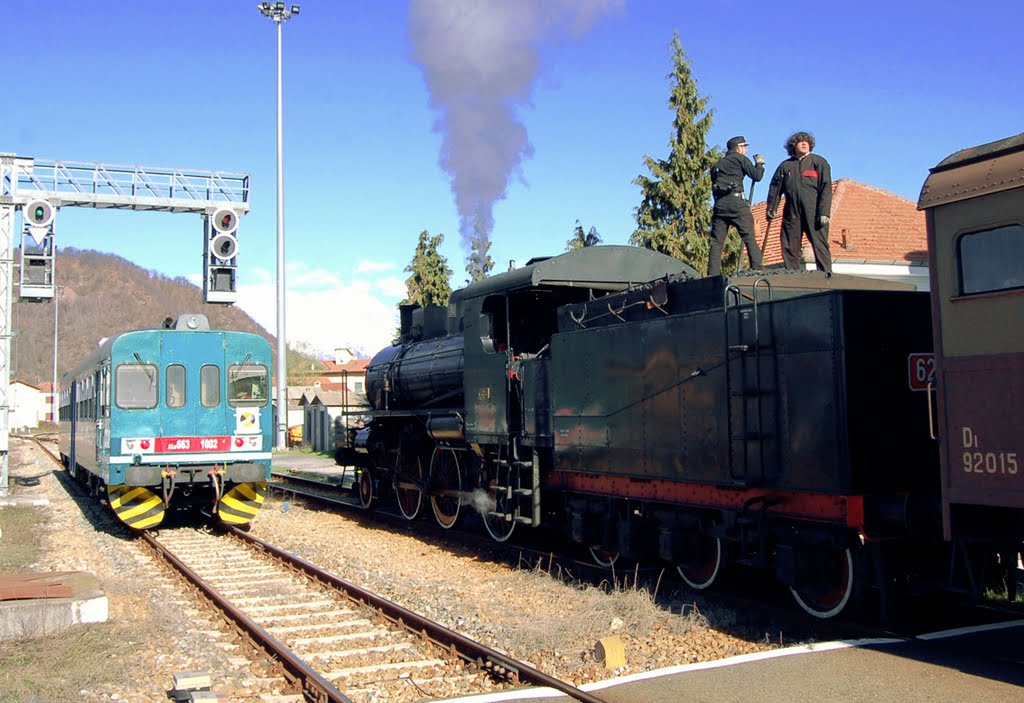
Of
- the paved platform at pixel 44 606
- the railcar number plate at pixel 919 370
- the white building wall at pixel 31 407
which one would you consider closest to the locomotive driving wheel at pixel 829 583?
the railcar number plate at pixel 919 370

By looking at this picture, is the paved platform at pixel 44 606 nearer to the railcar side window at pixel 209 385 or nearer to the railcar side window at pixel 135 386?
the railcar side window at pixel 135 386

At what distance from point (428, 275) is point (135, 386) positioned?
53.4 ft

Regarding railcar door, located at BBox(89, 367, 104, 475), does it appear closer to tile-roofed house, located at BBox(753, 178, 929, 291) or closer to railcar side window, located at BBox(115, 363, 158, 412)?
railcar side window, located at BBox(115, 363, 158, 412)

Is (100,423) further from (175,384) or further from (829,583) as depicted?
(829,583)

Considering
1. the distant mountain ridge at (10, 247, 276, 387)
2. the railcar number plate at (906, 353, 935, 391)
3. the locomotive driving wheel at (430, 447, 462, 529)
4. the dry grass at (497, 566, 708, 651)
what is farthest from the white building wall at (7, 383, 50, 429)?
the railcar number plate at (906, 353, 935, 391)

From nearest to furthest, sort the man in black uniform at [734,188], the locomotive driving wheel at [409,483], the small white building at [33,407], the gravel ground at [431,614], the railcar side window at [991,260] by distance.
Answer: the railcar side window at [991,260], the gravel ground at [431,614], the man in black uniform at [734,188], the locomotive driving wheel at [409,483], the small white building at [33,407]

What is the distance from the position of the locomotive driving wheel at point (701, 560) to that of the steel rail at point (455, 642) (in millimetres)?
2561

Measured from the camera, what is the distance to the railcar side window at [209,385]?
14.3 m

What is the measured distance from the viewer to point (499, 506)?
1203cm

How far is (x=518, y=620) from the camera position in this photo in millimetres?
8281

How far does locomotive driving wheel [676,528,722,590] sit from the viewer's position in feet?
29.0

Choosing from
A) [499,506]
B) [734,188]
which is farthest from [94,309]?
[734,188]

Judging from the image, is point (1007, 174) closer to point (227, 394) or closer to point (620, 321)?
point (620, 321)

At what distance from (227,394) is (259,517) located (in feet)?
9.54
